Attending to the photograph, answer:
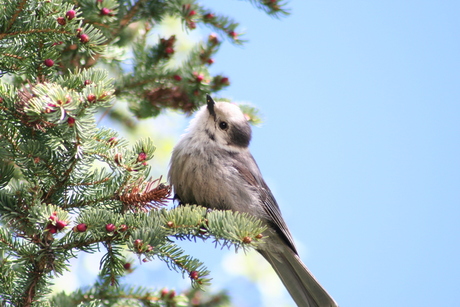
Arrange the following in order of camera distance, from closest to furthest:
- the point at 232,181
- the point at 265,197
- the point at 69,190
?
1. the point at 69,190
2. the point at 232,181
3. the point at 265,197

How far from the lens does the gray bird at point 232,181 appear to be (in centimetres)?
331

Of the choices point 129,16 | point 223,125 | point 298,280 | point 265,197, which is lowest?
point 298,280

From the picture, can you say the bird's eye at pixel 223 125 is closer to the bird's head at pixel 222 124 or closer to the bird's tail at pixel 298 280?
the bird's head at pixel 222 124

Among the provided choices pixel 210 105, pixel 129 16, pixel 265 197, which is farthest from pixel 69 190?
pixel 129 16

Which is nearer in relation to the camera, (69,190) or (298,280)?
(69,190)

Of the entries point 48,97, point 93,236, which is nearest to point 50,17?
point 48,97

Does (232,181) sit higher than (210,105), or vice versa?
(210,105)

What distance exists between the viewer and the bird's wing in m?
3.52

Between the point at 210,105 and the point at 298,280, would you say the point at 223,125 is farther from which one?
the point at 298,280

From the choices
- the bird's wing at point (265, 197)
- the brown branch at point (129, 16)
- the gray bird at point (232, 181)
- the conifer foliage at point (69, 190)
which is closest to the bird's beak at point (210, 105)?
the gray bird at point (232, 181)

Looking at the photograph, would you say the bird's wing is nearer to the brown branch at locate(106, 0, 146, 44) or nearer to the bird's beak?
the bird's beak

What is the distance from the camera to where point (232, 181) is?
3.40 m

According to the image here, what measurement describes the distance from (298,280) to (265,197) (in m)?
0.64

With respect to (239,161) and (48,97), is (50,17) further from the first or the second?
(239,161)
